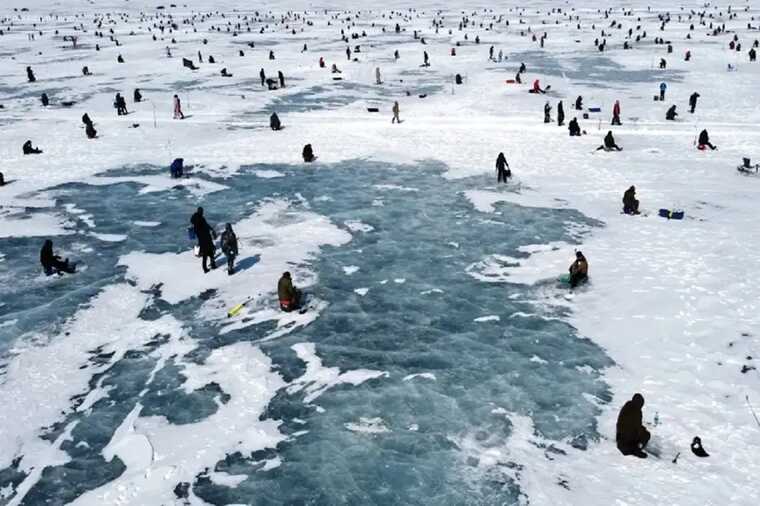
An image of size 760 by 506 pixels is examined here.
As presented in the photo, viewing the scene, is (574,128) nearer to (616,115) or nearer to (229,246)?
(616,115)

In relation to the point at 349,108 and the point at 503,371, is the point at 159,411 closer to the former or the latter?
the point at 503,371

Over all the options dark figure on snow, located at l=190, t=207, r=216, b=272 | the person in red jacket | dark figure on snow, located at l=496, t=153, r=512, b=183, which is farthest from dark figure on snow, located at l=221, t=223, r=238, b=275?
the person in red jacket

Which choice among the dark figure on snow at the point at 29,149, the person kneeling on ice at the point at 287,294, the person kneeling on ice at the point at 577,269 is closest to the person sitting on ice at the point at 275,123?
the dark figure on snow at the point at 29,149

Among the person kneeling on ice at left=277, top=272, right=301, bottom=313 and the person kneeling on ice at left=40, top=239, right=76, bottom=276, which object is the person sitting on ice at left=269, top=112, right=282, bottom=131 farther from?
the person kneeling on ice at left=277, top=272, right=301, bottom=313

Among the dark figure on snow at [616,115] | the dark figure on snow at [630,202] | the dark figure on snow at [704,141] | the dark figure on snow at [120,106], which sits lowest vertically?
the dark figure on snow at [630,202]

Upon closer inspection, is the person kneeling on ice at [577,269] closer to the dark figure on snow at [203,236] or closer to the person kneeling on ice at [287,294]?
the person kneeling on ice at [287,294]

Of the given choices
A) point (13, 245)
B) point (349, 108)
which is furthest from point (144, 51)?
point (13, 245)
